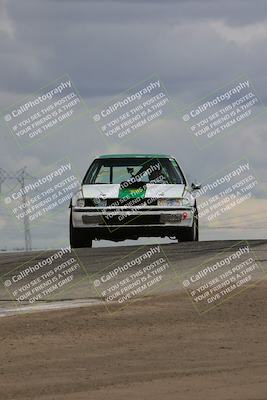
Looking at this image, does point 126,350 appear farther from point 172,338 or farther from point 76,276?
point 76,276

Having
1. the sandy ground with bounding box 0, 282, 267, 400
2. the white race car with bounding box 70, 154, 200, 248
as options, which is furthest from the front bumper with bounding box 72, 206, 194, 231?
the sandy ground with bounding box 0, 282, 267, 400

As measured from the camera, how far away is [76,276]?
21734mm

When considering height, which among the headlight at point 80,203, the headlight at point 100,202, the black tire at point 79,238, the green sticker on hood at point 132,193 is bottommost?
the black tire at point 79,238

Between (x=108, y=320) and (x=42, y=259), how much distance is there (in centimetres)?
754

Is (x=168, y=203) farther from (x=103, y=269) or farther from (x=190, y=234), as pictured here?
(x=103, y=269)

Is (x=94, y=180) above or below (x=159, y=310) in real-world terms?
above

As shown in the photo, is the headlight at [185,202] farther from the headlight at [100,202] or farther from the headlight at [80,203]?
the headlight at [80,203]

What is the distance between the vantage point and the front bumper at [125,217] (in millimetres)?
25062

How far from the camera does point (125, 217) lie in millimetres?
25109

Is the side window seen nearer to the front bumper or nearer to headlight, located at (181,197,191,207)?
headlight, located at (181,197,191,207)

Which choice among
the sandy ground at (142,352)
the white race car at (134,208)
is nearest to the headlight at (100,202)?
the white race car at (134,208)

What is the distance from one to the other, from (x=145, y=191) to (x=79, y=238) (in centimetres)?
164

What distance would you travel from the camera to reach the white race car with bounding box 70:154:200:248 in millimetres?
25109

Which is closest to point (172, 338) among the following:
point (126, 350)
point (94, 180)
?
point (126, 350)
